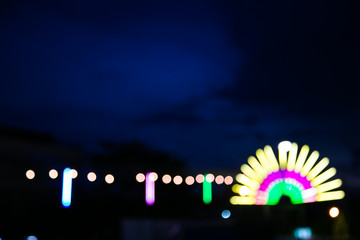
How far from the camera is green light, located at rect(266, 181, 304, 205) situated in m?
19.9

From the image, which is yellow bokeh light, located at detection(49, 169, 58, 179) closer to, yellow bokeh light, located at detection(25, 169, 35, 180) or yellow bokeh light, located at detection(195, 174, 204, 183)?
yellow bokeh light, located at detection(25, 169, 35, 180)

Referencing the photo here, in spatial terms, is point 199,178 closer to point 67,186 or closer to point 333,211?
point 67,186

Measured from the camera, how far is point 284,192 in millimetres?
20250

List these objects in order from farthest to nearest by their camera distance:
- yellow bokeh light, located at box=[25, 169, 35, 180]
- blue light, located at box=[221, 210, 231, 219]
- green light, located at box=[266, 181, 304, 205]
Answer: blue light, located at box=[221, 210, 231, 219] → green light, located at box=[266, 181, 304, 205] → yellow bokeh light, located at box=[25, 169, 35, 180]

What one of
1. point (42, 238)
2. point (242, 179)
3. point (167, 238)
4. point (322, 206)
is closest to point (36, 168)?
point (42, 238)

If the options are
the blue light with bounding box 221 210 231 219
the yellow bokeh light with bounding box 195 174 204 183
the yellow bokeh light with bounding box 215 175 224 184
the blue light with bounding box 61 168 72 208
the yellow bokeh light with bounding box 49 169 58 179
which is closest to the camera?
the blue light with bounding box 61 168 72 208

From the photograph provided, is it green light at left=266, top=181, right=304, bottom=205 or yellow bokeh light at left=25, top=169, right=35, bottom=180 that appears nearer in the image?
yellow bokeh light at left=25, top=169, right=35, bottom=180

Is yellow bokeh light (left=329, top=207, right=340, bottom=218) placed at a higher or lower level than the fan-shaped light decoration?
lower

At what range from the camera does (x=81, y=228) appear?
63.0 ft

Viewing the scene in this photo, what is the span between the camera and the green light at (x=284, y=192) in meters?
19.9

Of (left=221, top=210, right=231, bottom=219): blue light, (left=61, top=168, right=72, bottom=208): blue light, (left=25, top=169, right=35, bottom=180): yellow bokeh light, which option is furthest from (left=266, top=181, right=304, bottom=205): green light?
(left=25, top=169, right=35, bottom=180): yellow bokeh light

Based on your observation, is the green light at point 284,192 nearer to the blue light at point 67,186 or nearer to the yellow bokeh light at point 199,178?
the yellow bokeh light at point 199,178

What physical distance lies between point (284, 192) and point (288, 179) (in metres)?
0.57

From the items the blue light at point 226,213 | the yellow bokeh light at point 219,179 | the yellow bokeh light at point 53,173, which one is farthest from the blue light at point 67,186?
the blue light at point 226,213
